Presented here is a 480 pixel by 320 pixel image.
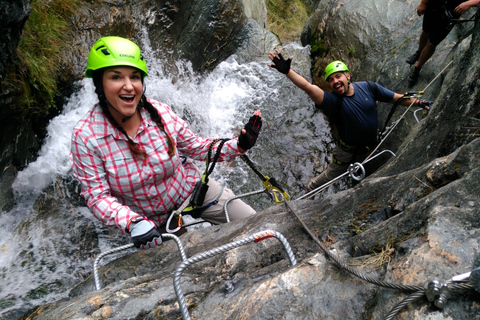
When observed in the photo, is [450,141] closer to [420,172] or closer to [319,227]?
[420,172]

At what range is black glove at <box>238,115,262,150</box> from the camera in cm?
329

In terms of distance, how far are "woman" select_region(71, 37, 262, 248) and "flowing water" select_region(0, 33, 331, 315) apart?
192cm

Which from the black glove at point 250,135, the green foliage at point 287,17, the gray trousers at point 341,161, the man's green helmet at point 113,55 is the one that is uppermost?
the green foliage at point 287,17

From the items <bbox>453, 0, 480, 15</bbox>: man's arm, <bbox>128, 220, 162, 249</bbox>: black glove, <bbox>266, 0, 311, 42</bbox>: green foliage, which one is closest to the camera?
<bbox>128, 220, 162, 249</bbox>: black glove

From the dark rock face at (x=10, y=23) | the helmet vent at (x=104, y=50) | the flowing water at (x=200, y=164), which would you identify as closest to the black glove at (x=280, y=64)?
the helmet vent at (x=104, y=50)

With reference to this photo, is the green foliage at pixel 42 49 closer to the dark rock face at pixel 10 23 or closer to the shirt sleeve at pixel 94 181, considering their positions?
the dark rock face at pixel 10 23

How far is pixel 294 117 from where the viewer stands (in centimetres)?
866

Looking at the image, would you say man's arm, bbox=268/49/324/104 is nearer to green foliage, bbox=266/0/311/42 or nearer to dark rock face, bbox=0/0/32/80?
dark rock face, bbox=0/0/32/80

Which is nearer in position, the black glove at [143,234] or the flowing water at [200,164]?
the black glove at [143,234]

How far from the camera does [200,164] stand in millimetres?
7355

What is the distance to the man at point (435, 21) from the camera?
555 centimetres

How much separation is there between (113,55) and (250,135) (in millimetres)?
1440

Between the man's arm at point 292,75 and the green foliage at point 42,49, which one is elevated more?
the green foliage at point 42,49

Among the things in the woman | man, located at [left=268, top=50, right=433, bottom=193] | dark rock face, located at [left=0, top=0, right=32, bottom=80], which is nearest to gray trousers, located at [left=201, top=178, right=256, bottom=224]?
the woman
